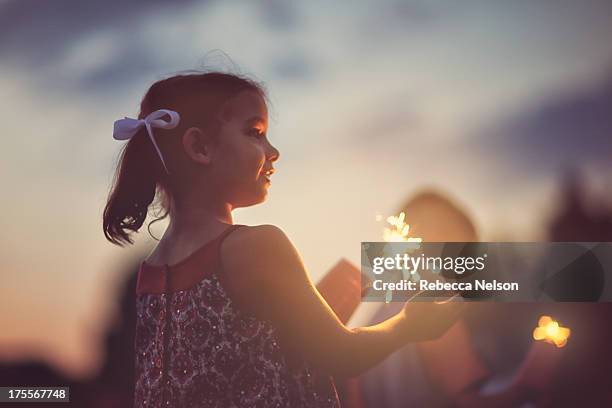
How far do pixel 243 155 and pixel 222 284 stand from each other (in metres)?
0.32

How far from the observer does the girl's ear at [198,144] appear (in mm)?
1588

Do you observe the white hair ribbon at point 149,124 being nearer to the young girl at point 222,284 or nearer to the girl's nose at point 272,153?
the young girl at point 222,284

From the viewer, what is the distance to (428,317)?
156cm

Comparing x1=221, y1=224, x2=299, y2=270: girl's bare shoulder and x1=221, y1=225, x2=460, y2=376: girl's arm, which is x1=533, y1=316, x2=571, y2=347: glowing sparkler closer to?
x1=221, y1=225, x2=460, y2=376: girl's arm

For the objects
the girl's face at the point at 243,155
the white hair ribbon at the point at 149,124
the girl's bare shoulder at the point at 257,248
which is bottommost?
the girl's bare shoulder at the point at 257,248

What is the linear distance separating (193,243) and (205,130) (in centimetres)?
27

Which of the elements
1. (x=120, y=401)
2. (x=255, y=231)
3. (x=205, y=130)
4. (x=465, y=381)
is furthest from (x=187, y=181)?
(x=120, y=401)

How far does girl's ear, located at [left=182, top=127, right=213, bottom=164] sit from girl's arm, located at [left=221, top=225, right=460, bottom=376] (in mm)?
237

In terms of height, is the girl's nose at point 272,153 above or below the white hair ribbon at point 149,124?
below

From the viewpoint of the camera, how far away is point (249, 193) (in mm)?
1613

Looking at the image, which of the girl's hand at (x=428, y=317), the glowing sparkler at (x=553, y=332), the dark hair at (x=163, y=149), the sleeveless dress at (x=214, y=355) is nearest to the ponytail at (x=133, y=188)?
the dark hair at (x=163, y=149)

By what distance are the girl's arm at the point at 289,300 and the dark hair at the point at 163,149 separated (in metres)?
0.28

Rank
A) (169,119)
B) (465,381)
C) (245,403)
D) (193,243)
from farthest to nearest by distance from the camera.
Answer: (465,381)
(169,119)
(193,243)
(245,403)

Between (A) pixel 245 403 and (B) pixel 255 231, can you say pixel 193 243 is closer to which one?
(B) pixel 255 231
